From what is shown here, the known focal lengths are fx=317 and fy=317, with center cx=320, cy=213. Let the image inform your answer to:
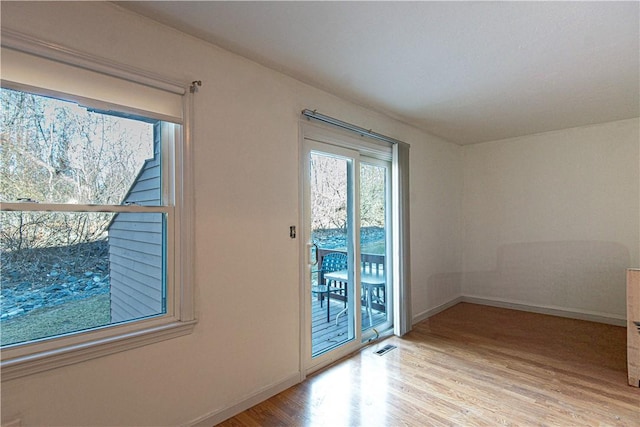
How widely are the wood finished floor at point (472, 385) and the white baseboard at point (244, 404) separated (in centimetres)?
4

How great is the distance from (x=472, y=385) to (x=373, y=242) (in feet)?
5.19

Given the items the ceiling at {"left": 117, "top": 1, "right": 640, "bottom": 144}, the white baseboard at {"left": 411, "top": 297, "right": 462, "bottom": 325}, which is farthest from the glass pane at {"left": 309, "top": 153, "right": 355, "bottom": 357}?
the white baseboard at {"left": 411, "top": 297, "right": 462, "bottom": 325}

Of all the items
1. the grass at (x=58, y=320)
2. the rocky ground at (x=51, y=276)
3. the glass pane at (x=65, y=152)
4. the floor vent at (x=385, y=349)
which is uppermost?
the glass pane at (x=65, y=152)

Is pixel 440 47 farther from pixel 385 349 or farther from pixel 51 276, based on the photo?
pixel 385 349

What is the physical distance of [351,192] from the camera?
3.19m

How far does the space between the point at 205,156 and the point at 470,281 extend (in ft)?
15.0

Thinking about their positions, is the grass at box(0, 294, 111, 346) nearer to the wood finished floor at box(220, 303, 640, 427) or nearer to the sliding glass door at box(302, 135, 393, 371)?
the wood finished floor at box(220, 303, 640, 427)

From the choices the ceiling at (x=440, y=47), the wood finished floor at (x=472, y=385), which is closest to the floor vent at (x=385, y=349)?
the wood finished floor at (x=472, y=385)

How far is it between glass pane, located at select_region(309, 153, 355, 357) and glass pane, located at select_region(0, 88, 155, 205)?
144cm

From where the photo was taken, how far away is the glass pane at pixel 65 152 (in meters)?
1.47

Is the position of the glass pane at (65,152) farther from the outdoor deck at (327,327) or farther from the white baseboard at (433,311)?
the white baseboard at (433,311)

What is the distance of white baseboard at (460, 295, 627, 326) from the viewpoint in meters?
3.92

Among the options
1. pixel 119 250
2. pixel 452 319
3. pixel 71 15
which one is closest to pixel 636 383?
pixel 452 319

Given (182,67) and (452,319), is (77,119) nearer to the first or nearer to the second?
(182,67)
